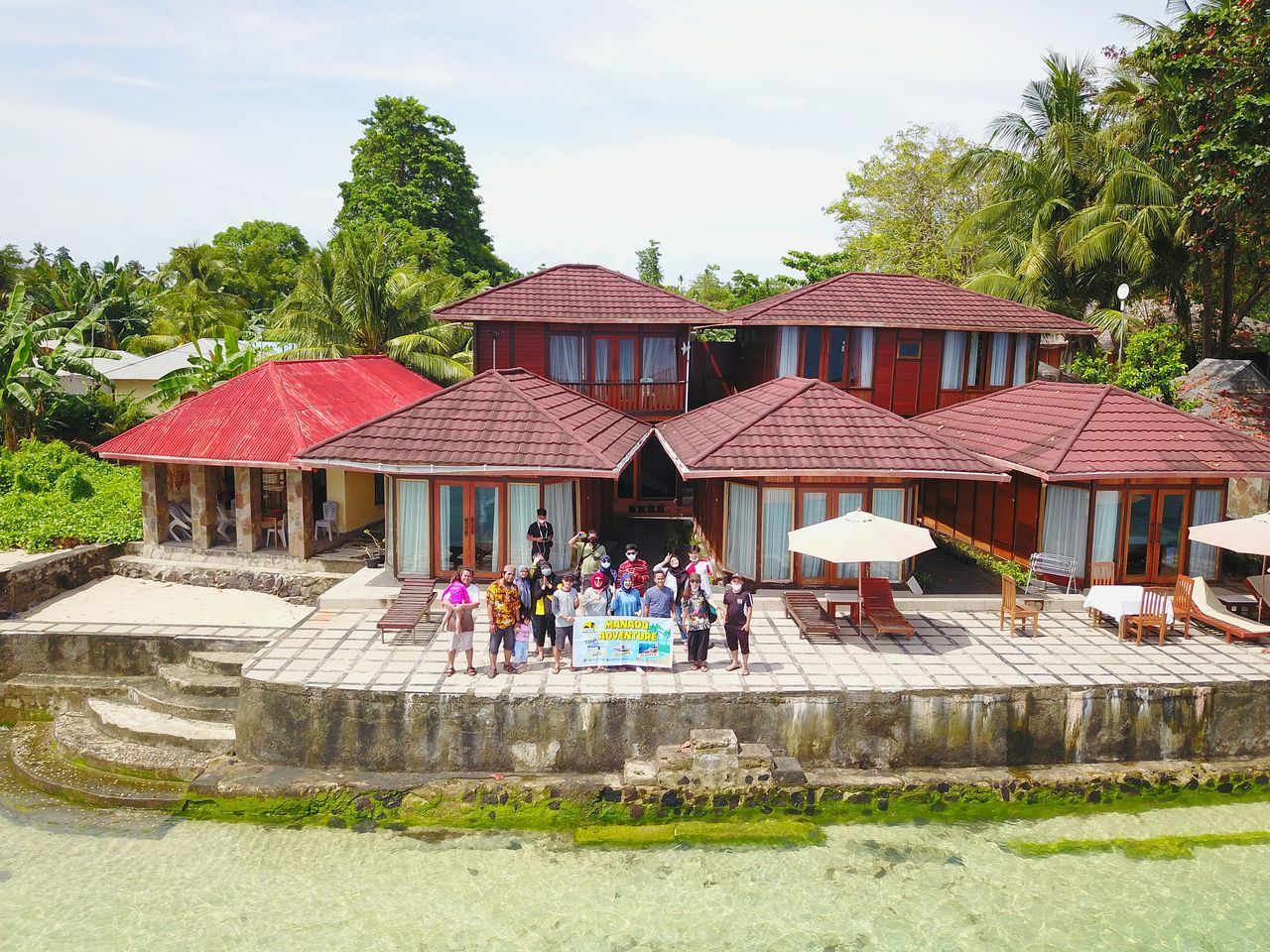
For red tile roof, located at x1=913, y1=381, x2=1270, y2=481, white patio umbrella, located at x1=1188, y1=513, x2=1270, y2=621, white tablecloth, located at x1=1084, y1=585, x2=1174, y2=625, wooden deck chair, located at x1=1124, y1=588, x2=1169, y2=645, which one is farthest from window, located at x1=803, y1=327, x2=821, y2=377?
wooden deck chair, located at x1=1124, y1=588, x2=1169, y2=645

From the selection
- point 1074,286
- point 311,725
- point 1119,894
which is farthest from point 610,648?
point 1074,286

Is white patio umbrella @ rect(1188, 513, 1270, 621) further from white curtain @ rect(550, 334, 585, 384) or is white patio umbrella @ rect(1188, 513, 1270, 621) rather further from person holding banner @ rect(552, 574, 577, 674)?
white curtain @ rect(550, 334, 585, 384)

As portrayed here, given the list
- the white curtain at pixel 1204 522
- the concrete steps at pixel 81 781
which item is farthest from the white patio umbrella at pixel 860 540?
the concrete steps at pixel 81 781

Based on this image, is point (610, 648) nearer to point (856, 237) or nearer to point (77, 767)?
point (77, 767)

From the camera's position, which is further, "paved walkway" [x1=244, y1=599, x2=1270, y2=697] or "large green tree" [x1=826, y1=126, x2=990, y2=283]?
"large green tree" [x1=826, y1=126, x2=990, y2=283]

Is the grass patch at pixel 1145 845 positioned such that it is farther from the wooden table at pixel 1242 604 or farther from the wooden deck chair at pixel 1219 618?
the wooden table at pixel 1242 604

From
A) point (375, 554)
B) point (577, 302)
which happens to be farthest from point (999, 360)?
point (375, 554)
